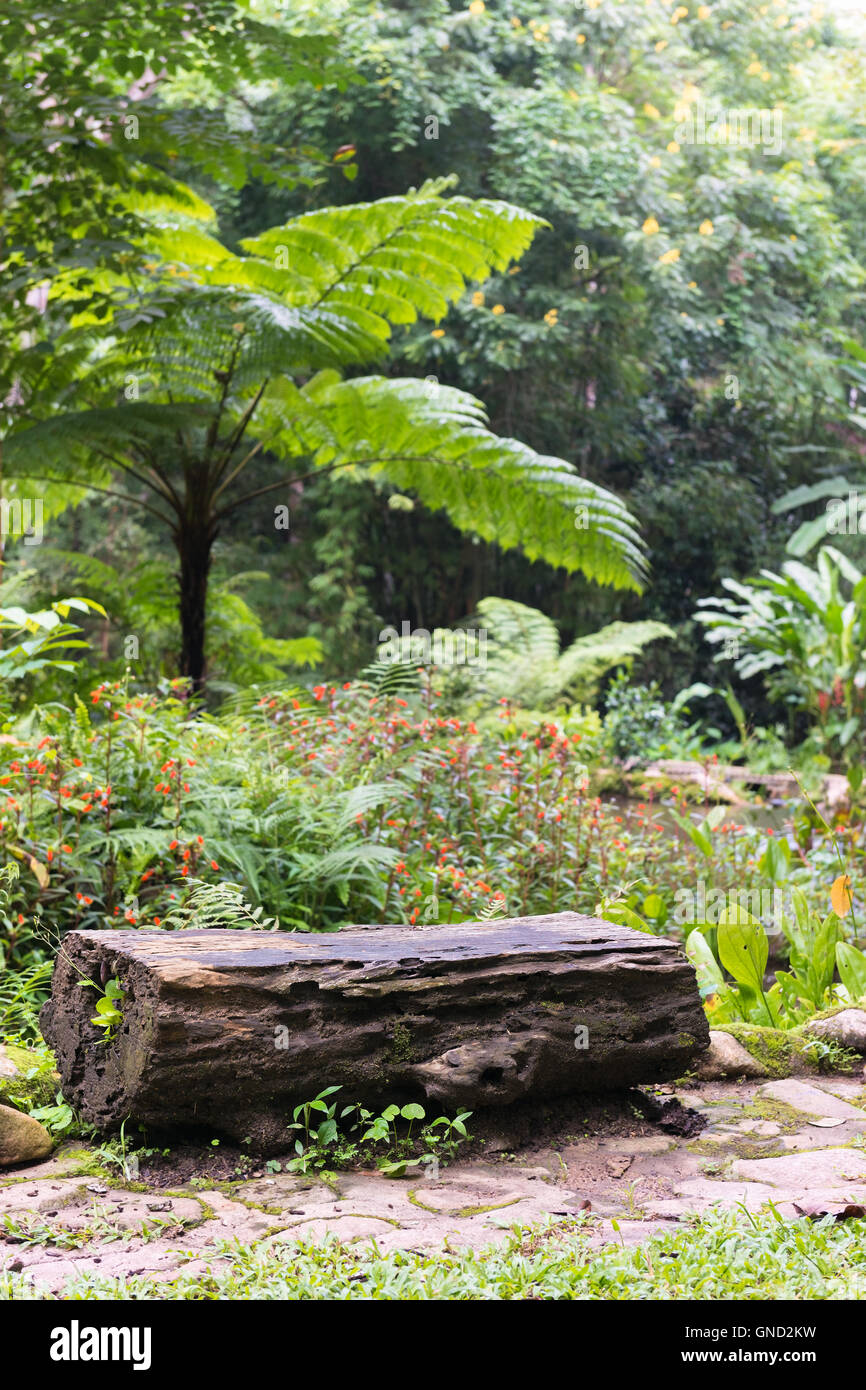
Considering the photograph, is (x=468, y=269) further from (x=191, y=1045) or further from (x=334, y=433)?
(x=191, y=1045)

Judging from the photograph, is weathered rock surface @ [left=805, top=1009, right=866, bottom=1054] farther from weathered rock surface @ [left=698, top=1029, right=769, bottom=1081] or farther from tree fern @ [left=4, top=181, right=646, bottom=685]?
tree fern @ [left=4, top=181, right=646, bottom=685]

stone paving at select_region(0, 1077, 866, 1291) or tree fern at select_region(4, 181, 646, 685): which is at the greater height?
tree fern at select_region(4, 181, 646, 685)

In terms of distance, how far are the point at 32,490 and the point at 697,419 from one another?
7293 millimetres

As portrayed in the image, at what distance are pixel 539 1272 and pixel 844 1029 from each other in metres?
1.67

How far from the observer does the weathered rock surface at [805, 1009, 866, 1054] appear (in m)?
3.08

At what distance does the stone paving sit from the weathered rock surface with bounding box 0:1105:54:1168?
3cm

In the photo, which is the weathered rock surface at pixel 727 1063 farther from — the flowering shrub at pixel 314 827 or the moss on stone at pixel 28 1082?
the moss on stone at pixel 28 1082

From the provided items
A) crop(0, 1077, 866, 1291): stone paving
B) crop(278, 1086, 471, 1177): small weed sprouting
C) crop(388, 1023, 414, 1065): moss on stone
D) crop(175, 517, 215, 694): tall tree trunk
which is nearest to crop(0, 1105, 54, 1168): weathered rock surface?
crop(0, 1077, 866, 1291): stone paving

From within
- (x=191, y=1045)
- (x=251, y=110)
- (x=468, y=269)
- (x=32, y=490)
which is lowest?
(x=191, y=1045)

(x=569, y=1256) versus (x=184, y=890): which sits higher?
(x=184, y=890)

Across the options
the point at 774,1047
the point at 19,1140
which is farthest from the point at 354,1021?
the point at 774,1047

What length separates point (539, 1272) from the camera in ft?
5.70

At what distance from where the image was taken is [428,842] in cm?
403
